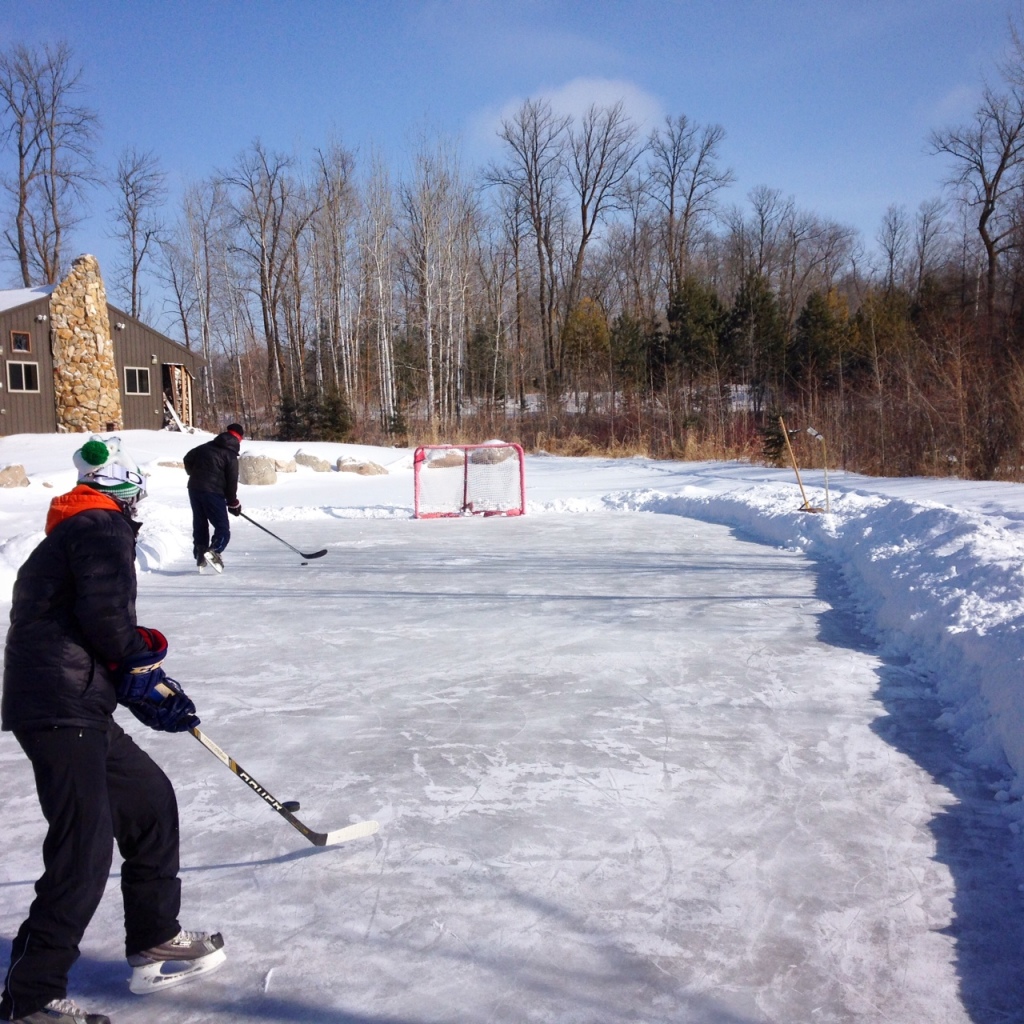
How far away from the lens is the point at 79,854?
218cm

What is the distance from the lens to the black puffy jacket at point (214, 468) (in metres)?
8.57

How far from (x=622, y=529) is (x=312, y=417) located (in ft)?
63.8

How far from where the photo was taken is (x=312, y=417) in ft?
95.1

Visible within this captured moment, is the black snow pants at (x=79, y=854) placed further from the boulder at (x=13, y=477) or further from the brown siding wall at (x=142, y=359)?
the brown siding wall at (x=142, y=359)

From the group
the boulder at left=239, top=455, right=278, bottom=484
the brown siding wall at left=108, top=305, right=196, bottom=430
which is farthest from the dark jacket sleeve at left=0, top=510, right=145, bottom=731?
the brown siding wall at left=108, top=305, right=196, bottom=430

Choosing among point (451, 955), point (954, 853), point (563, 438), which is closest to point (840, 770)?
point (954, 853)

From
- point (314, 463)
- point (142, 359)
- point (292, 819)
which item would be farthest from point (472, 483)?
point (142, 359)

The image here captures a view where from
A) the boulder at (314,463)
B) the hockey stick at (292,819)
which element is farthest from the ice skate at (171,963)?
the boulder at (314,463)

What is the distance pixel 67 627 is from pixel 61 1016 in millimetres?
952

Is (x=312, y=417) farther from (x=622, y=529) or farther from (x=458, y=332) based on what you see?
(x=622, y=529)

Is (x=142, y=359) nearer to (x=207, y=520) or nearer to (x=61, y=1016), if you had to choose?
(x=207, y=520)

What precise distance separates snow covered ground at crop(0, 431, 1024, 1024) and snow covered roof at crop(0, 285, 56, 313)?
18.9 metres

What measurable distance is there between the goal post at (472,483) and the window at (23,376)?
1544cm

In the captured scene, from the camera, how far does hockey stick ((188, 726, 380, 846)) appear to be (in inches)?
106
